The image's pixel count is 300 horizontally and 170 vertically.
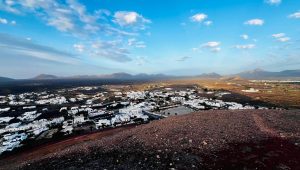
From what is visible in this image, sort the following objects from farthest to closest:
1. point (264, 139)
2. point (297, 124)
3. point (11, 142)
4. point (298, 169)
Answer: point (11, 142) → point (297, 124) → point (264, 139) → point (298, 169)

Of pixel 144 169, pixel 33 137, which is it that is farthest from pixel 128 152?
pixel 33 137

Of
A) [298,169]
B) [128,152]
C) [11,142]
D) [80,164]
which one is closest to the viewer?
[298,169]

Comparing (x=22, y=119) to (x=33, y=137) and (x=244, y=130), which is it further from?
(x=244, y=130)

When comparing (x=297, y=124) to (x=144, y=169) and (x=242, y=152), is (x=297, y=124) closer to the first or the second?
(x=242, y=152)

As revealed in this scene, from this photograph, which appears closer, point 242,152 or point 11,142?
point 242,152

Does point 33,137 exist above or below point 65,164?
below

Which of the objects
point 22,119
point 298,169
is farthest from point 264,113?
point 22,119
